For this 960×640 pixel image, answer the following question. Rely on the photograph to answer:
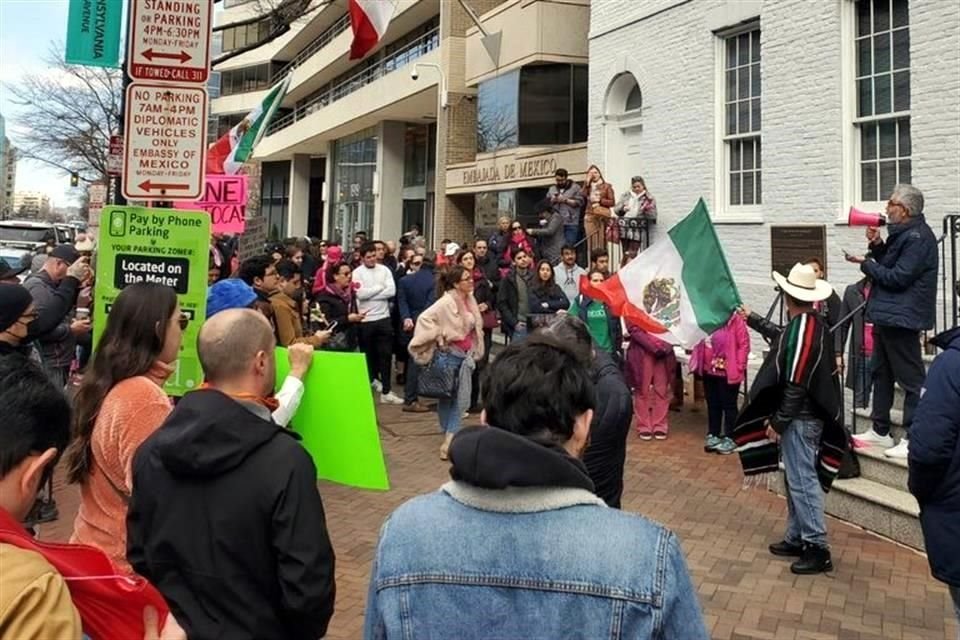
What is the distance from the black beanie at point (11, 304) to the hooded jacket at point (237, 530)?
9.64 feet

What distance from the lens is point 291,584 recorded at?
2258 mm

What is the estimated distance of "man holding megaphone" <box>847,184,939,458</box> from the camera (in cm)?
661

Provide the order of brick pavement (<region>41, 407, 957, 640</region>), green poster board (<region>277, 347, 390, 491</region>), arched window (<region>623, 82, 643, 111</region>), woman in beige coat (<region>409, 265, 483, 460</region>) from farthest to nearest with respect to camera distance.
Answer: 1. arched window (<region>623, 82, 643, 111</region>)
2. woman in beige coat (<region>409, 265, 483, 460</region>)
3. brick pavement (<region>41, 407, 957, 640</region>)
4. green poster board (<region>277, 347, 390, 491</region>)

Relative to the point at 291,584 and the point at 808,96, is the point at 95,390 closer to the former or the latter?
the point at 291,584

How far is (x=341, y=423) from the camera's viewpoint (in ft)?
10.4

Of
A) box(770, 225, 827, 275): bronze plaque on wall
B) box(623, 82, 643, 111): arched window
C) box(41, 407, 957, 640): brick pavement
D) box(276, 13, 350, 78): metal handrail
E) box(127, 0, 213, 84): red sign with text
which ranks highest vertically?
box(276, 13, 350, 78): metal handrail

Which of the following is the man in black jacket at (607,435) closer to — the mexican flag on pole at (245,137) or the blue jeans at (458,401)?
the blue jeans at (458,401)

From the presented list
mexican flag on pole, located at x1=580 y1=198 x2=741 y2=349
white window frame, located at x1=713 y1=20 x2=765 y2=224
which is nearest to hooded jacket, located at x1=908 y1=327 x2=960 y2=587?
mexican flag on pole, located at x1=580 y1=198 x2=741 y2=349

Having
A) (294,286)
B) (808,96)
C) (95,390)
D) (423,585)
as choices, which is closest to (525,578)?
(423,585)

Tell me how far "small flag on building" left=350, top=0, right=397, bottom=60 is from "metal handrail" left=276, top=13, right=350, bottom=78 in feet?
78.3

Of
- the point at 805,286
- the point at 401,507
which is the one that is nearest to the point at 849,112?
the point at 805,286

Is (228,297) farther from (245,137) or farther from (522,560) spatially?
(245,137)

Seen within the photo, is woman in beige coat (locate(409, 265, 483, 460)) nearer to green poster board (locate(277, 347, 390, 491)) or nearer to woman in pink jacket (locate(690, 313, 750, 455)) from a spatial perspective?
woman in pink jacket (locate(690, 313, 750, 455))

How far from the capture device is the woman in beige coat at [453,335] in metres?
8.05
